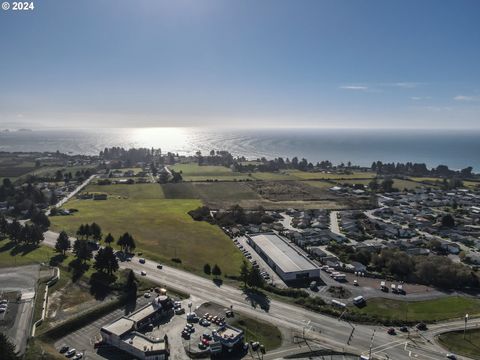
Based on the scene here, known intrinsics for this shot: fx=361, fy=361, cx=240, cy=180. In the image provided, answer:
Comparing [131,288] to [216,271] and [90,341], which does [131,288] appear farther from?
[216,271]

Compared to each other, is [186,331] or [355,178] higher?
[355,178]

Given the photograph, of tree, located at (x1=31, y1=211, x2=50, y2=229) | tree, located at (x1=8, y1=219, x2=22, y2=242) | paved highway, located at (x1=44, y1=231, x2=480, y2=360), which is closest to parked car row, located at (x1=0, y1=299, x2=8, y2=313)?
paved highway, located at (x1=44, y1=231, x2=480, y2=360)

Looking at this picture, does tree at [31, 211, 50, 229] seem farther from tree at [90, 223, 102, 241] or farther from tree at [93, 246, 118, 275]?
tree at [93, 246, 118, 275]

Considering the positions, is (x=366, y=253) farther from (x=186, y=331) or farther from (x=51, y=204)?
(x=51, y=204)

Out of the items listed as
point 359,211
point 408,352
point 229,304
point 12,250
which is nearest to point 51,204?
point 12,250

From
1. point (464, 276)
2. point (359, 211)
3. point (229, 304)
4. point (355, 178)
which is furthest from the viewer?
point (355, 178)

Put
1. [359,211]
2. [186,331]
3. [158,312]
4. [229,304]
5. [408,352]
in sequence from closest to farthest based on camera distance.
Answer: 1. [408,352]
2. [186,331]
3. [158,312]
4. [229,304]
5. [359,211]

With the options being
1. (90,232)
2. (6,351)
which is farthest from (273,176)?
(6,351)

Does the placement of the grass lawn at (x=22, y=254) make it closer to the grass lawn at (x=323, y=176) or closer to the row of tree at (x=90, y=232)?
the row of tree at (x=90, y=232)
